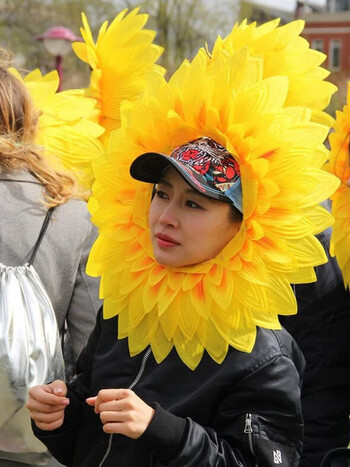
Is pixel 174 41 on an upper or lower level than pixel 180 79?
lower

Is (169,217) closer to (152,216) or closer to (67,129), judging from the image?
(152,216)

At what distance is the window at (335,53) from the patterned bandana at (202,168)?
56.3m

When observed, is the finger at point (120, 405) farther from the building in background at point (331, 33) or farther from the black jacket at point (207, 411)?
the building in background at point (331, 33)

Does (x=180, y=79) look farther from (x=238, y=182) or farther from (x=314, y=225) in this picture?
(x=314, y=225)

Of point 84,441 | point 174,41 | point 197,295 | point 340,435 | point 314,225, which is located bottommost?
point 174,41

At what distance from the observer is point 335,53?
57344 mm

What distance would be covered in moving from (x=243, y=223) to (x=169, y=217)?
0.68 feet

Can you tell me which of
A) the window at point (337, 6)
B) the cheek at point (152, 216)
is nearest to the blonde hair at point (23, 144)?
the cheek at point (152, 216)

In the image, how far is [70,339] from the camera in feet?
9.01

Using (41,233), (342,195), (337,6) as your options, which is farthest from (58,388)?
(337,6)

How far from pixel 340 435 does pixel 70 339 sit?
987 mm

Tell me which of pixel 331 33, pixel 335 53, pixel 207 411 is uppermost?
pixel 207 411

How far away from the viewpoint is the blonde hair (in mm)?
2645

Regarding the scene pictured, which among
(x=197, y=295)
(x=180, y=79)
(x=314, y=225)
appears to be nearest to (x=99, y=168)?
(x=180, y=79)
